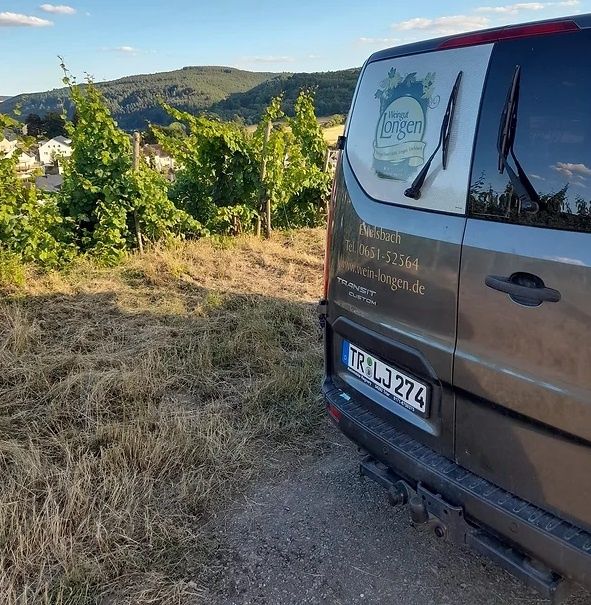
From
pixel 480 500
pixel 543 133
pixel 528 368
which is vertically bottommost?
pixel 480 500

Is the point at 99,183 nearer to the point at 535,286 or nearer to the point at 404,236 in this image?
the point at 404,236

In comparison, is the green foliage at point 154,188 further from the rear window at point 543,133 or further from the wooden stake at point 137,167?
the rear window at point 543,133

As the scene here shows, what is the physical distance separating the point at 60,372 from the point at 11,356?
1.50 ft

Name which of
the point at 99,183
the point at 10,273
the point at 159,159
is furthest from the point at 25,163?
the point at 159,159

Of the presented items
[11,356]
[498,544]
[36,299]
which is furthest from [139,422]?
[36,299]

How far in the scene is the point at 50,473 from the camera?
99.8 inches

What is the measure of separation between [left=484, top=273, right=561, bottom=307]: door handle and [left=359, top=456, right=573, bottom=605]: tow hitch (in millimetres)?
732

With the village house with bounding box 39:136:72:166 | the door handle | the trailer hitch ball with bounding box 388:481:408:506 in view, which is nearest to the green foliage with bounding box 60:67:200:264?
the village house with bounding box 39:136:72:166

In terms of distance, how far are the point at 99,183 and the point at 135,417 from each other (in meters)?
4.32

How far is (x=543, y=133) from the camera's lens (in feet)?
4.70

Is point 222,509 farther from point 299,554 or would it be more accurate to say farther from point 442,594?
point 442,594

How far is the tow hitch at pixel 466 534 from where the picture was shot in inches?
58.5

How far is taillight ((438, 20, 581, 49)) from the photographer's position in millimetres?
1406

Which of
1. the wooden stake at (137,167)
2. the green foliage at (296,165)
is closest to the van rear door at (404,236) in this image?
the wooden stake at (137,167)
